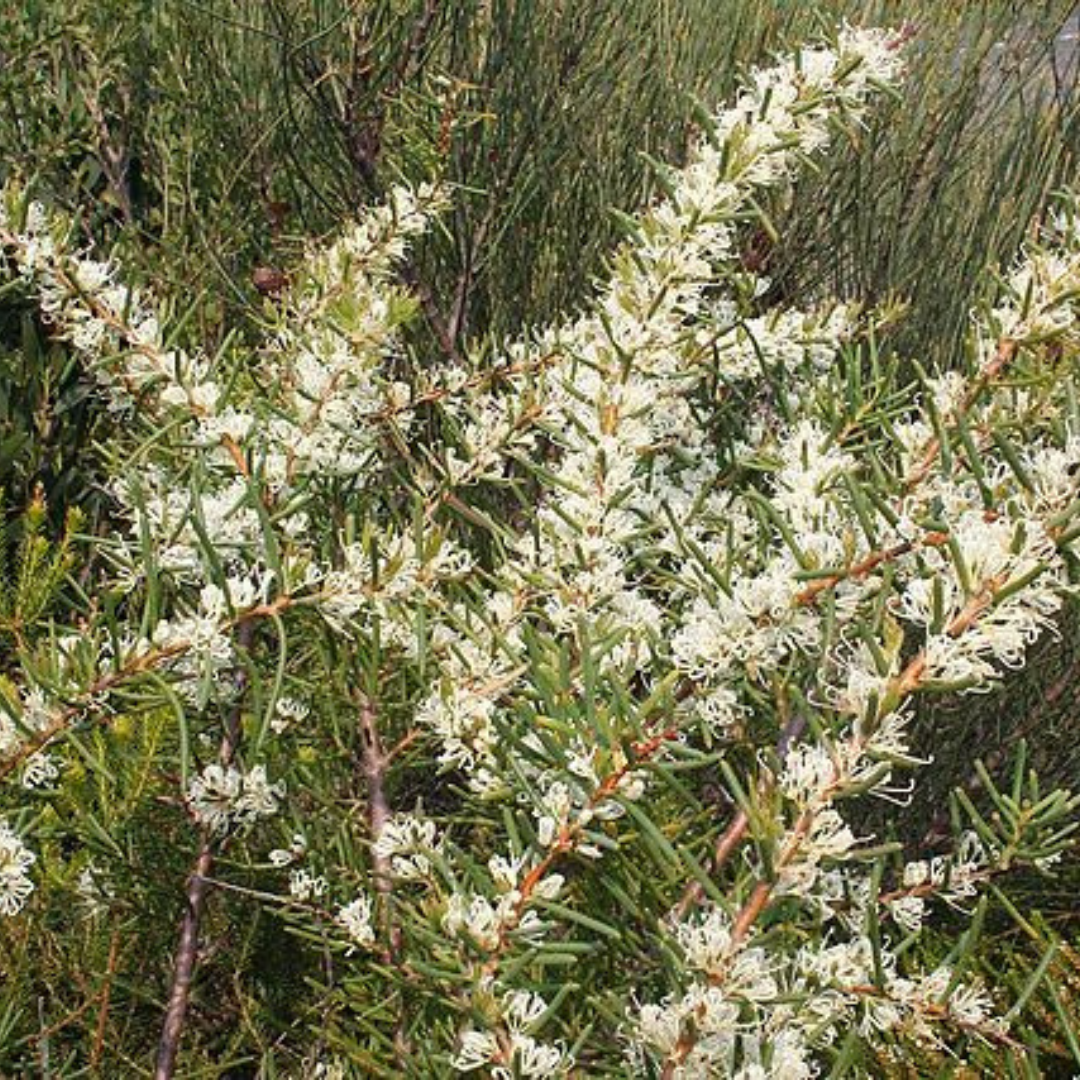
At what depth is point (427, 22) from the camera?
9.04 feet

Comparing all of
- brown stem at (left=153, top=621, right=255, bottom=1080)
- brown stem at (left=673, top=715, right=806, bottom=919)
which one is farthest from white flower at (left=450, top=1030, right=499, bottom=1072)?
brown stem at (left=153, top=621, right=255, bottom=1080)

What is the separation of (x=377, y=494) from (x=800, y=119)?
0.55m

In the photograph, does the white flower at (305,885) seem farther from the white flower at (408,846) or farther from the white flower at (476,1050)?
the white flower at (476,1050)

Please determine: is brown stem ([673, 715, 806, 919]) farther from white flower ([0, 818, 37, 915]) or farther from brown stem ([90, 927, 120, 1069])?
brown stem ([90, 927, 120, 1069])

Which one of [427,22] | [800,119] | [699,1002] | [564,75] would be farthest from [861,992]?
[564,75]

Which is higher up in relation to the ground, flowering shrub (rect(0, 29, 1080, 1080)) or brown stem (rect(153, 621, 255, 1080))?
flowering shrub (rect(0, 29, 1080, 1080))

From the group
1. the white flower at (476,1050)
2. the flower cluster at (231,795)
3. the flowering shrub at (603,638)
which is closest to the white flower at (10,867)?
the flowering shrub at (603,638)

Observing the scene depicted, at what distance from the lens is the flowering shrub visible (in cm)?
91

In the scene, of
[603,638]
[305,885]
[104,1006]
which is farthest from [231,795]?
[603,638]

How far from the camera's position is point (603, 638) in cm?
104

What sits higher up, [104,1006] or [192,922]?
[192,922]

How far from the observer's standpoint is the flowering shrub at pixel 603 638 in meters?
0.91

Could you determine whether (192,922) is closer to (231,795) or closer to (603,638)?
(231,795)

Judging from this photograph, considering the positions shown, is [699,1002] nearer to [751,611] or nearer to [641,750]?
[641,750]
